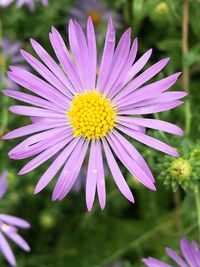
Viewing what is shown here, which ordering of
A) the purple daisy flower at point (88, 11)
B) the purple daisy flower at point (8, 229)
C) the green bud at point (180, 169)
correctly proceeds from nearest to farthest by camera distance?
the green bud at point (180, 169)
the purple daisy flower at point (8, 229)
the purple daisy flower at point (88, 11)

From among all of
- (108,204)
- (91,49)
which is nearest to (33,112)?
(91,49)

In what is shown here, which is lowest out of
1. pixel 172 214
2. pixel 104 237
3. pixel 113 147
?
pixel 104 237

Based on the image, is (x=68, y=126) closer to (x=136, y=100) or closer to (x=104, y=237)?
(x=136, y=100)

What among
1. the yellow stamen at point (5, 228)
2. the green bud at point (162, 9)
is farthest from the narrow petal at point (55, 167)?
the green bud at point (162, 9)

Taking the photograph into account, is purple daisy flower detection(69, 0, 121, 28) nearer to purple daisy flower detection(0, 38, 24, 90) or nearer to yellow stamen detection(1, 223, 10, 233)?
purple daisy flower detection(0, 38, 24, 90)

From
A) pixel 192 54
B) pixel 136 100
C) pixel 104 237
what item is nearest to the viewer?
pixel 136 100

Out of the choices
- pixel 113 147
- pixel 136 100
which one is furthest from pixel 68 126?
pixel 136 100

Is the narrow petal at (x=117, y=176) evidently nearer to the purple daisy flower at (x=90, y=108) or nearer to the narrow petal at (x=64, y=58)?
the purple daisy flower at (x=90, y=108)
